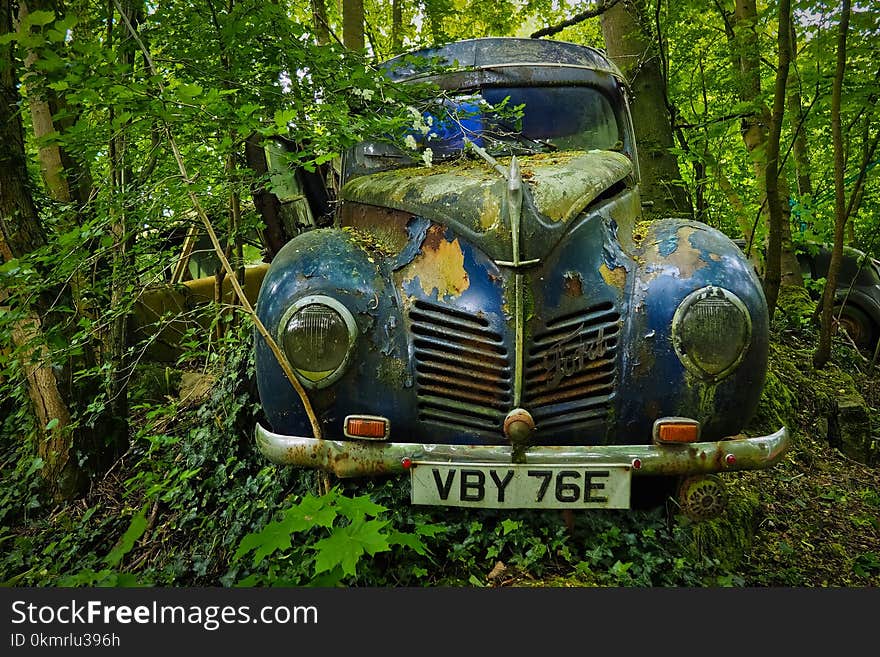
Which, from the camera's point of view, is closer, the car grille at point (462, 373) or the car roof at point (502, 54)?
the car grille at point (462, 373)

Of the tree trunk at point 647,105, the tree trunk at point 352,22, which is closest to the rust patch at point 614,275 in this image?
the tree trunk at point 647,105

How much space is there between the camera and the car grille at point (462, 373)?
2496 millimetres

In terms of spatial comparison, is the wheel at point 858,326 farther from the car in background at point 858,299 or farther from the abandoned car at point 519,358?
the abandoned car at point 519,358

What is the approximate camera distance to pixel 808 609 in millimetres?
2002

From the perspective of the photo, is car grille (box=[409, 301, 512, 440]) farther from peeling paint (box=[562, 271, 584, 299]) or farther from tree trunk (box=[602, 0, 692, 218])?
tree trunk (box=[602, 0, 692, 218])

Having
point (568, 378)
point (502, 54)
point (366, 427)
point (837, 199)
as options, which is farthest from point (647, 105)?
point (366, 427)

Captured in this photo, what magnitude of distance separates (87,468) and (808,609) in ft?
12.7

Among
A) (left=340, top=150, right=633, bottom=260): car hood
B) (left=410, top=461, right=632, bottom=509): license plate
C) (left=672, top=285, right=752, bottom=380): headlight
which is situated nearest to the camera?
(left=410, top=461, right=632, bottom=509): license plate

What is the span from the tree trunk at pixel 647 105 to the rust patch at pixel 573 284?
366 cm

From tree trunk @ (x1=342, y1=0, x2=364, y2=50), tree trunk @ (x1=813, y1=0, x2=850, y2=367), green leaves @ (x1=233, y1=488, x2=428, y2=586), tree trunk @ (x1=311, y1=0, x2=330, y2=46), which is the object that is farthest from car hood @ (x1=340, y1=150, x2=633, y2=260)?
tree trunk @ (x1=342, y1=0, x2=364, y2=50)

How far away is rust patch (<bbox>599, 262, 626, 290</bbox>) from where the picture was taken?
2641 mm

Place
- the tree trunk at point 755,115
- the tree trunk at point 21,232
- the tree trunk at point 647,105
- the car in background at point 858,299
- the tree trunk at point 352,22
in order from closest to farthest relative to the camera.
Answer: the tree trunk at point 21,232
the tree trunk at point 755,115
the tree trunk at point 647,105
the car in background at point 858,299
the tree trunk at point 352,22

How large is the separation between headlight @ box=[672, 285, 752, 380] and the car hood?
629 millimetres

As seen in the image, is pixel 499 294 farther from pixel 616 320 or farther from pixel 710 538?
pixel 710 538
